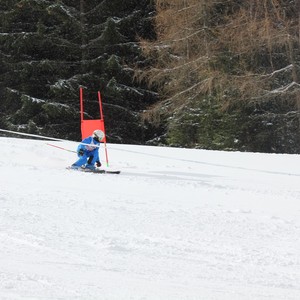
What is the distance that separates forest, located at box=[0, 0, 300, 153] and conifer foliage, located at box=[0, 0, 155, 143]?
50 mm

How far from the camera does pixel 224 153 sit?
47.4 ft

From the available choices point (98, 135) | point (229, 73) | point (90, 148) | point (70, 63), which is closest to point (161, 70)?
point (229, 73)

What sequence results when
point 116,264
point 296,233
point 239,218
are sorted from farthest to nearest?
point 239,218
point 296,233
point 116,264

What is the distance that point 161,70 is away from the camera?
72.6 feet

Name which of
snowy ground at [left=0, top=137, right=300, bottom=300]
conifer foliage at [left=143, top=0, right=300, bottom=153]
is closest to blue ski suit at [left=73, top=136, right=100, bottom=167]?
snowy ground at [left=0, top=137, right=300, bottom=300]

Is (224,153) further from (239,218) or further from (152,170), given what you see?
(239,218)

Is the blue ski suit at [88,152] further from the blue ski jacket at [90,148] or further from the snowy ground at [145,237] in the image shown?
the snowy ground at [145,237]

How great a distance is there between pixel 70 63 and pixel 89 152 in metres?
16.4

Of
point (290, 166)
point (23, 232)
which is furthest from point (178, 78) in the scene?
point (23, 232)

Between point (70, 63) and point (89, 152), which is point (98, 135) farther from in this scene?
point (70, 63)

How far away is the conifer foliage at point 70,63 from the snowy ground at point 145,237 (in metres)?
15.7

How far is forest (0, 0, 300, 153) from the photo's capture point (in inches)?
800

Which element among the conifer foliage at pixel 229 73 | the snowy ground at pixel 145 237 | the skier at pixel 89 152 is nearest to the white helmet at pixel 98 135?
the skier at pixel 89 152

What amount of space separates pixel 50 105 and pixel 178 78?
6454 millimetres
